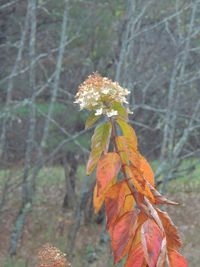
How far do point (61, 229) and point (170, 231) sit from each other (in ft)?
32.4

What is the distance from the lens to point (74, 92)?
11078mm

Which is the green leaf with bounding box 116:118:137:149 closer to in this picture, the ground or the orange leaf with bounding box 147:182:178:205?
the orange leaf with bounding box 147:182:178:205

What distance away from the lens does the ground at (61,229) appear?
870 centimetres

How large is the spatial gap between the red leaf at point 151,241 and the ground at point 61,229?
5991 millimetres

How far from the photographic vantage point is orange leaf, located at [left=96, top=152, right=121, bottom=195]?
134 centimetres

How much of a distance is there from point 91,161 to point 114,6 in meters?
9.53

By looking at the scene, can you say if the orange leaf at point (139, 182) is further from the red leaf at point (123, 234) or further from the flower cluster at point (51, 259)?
the flower cluster at point (51, 259)

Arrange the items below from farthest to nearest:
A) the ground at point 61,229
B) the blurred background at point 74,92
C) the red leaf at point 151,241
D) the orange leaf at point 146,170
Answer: the blurred background at point 74,92, the ground at point 61,229, the orange leaf at point 146,170, the red leaf at point 151,241

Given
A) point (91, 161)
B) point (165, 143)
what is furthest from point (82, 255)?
point (91, 161)

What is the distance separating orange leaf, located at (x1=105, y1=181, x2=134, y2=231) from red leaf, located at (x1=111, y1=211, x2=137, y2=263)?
0.01 metres

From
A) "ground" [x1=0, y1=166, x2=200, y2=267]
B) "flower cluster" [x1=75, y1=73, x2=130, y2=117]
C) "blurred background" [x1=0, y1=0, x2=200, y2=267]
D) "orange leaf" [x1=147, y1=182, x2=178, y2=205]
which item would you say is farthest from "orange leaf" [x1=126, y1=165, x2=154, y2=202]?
"blurred background" [x1=0, y1=0, x2=200, y2=267]

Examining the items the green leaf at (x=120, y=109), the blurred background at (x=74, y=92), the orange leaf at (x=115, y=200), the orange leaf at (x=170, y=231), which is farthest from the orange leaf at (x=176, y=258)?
the blurred background at (x=74, y=92)

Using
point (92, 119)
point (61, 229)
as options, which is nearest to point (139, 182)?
point (92, 119)

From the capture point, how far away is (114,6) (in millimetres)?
10695
